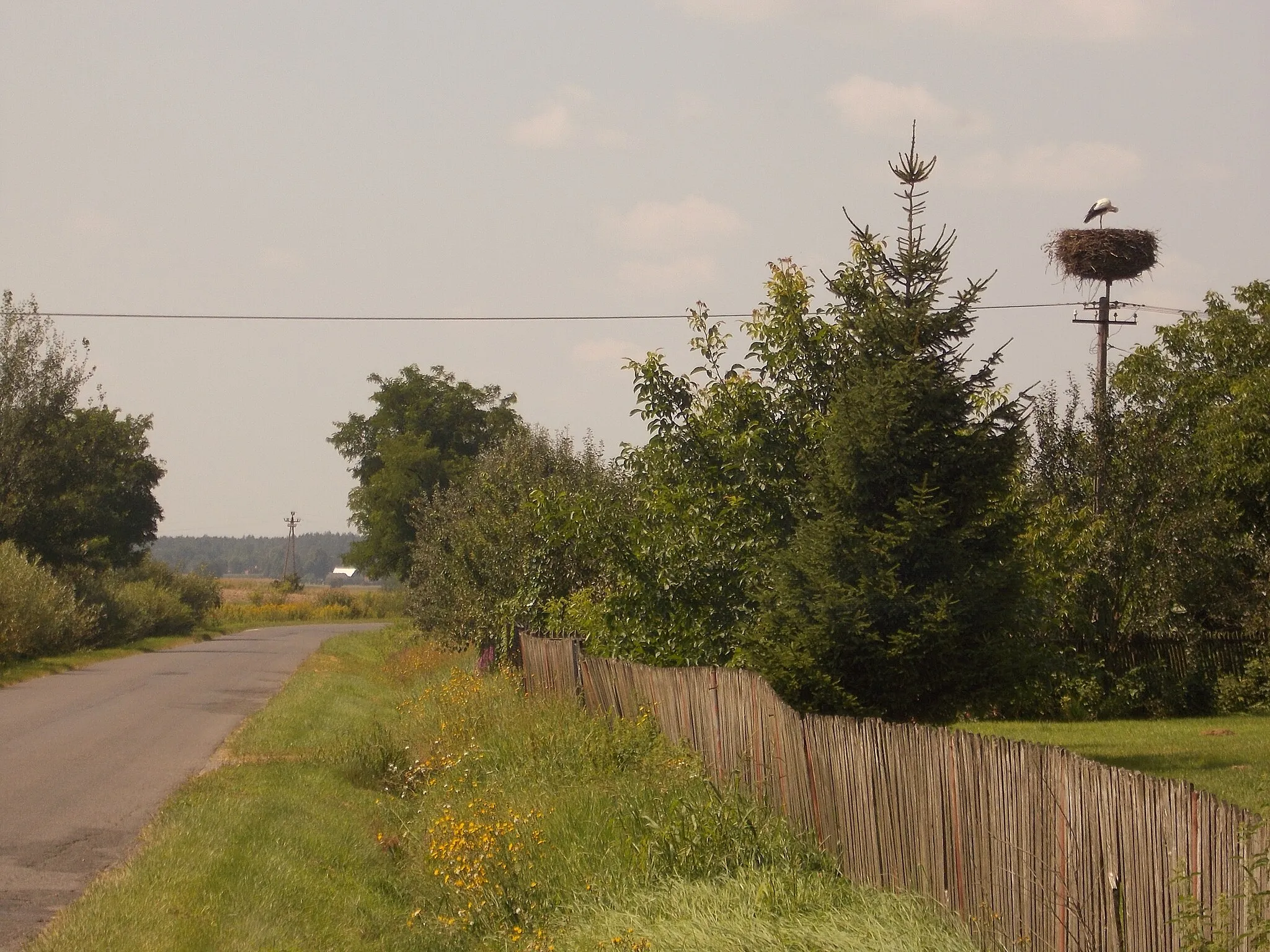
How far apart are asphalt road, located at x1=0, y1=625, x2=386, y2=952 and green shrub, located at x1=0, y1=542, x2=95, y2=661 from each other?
6.38ft

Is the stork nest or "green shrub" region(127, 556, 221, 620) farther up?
the stork nest

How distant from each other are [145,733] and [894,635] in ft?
38.1

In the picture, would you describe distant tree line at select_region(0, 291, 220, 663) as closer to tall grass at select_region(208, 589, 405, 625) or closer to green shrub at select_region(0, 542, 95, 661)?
green shrub at select_region(0, 542, 95, 661)

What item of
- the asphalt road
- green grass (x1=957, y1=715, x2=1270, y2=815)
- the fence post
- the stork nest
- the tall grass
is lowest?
the tall grass

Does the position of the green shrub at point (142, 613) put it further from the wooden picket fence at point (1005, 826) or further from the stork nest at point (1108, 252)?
the wooden picket fence at point (1005, 826)

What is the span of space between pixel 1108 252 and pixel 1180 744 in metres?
12.0

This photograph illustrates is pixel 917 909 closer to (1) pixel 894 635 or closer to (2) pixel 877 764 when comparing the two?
(2) pixel 877 764

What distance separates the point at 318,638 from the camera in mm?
48844

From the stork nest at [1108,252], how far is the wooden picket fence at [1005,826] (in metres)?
20.9

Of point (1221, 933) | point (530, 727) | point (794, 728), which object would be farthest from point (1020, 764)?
point (530, 727)

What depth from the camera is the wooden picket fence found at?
435 centimetres

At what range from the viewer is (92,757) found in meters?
14.8

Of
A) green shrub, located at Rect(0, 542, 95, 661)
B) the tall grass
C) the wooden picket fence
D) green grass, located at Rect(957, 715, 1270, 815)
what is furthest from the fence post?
the tall grass

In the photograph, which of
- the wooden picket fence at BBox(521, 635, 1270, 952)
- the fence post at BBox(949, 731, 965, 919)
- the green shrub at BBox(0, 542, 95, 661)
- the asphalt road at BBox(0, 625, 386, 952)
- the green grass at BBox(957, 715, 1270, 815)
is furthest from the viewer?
the green shrub at BBox(0, 542, 95, 661)
